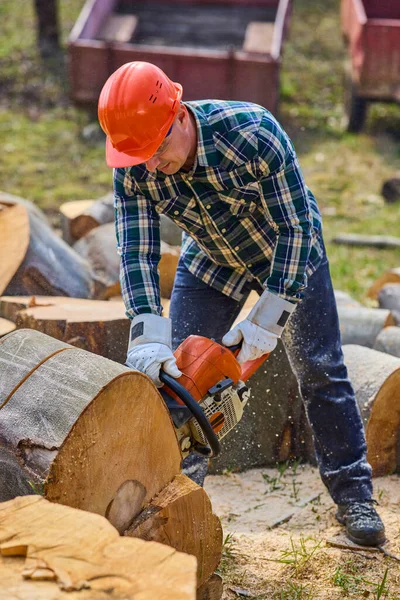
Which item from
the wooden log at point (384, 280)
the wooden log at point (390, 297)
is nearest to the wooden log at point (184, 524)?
the wooden log at point (390, 297)

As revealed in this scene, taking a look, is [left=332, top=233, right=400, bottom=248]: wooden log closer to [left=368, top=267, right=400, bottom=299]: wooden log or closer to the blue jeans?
[left=368, top=267, right=400, bottom=299]: wooden log

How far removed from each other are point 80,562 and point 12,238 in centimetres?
274

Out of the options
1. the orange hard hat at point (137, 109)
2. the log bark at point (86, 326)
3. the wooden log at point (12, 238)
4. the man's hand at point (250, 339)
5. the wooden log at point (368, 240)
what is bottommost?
the wooden log at point (368, 240)

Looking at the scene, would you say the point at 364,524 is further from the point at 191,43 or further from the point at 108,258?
the point at 191,43

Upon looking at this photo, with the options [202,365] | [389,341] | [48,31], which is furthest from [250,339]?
[48,31]

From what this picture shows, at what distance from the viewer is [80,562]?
5.99 ft

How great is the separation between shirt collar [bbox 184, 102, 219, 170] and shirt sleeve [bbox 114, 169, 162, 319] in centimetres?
29

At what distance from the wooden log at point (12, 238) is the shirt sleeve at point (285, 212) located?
1.81 meters

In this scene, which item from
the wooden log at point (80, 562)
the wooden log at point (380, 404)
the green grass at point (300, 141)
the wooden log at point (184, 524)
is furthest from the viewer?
the green grass at point (300, 141)

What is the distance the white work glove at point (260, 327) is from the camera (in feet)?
9.17

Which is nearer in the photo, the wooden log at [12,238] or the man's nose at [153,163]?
the man's nose at [153,163]

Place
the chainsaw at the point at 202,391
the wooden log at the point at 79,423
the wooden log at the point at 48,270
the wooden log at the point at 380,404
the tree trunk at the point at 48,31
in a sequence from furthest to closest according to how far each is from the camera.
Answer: the tree trunk at the point at 48,31 < the wooden log at the point at 48,270 < the wooden log at the point at 380,404 < the chainsaw at the point at 202,391 < the wooden log at the point at 79,423

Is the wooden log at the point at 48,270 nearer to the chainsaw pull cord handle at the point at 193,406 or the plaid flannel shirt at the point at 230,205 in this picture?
the plaid flannel shirt at the point at 230,205

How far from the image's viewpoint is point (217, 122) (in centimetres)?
267
